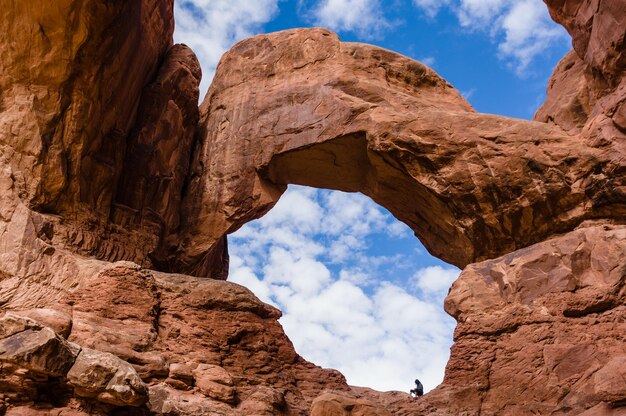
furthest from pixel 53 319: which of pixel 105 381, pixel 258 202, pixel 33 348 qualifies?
pixel 258 202

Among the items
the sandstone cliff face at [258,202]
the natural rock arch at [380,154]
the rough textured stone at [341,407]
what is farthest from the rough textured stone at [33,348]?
the natural rock arch at [380,154]

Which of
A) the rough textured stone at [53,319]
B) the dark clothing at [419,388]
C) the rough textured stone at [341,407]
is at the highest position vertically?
the dark clothing at [419,388]

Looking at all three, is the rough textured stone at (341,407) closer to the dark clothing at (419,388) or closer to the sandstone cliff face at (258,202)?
the sandstone cliff face at (258,202)

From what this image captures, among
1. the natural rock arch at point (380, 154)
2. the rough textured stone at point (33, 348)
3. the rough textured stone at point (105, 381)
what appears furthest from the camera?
the natural rock arch at point (380, 154)

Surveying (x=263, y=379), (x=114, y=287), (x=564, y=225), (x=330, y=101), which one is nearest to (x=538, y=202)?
(x=564, y=225)

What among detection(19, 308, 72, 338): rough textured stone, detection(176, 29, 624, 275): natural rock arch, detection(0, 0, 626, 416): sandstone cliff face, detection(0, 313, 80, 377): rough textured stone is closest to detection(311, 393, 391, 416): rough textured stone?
detection(0, 0, 626, 416): sandstone cliff face

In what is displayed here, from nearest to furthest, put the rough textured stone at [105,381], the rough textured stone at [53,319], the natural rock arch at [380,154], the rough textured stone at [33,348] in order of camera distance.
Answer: the rough textured stone at [33,348], the rough textured stone at [105,381], the rough textured stone at [53,319], the natural rock arch at [380,154]

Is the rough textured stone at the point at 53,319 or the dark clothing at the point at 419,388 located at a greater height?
the dark clothing at the point at 419,388

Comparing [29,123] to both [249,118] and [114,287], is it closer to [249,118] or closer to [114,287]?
[114,287]

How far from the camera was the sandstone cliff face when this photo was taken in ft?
39.6

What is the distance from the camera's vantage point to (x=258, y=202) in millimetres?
18531

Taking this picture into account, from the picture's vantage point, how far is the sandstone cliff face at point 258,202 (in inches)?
476

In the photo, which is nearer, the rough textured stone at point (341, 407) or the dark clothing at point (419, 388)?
the rough textured stone at point (341, 407)

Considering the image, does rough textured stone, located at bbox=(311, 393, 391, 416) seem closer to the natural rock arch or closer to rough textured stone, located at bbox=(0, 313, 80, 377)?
rough textured stone, located at bbox=(0, 313, 80, 377)
